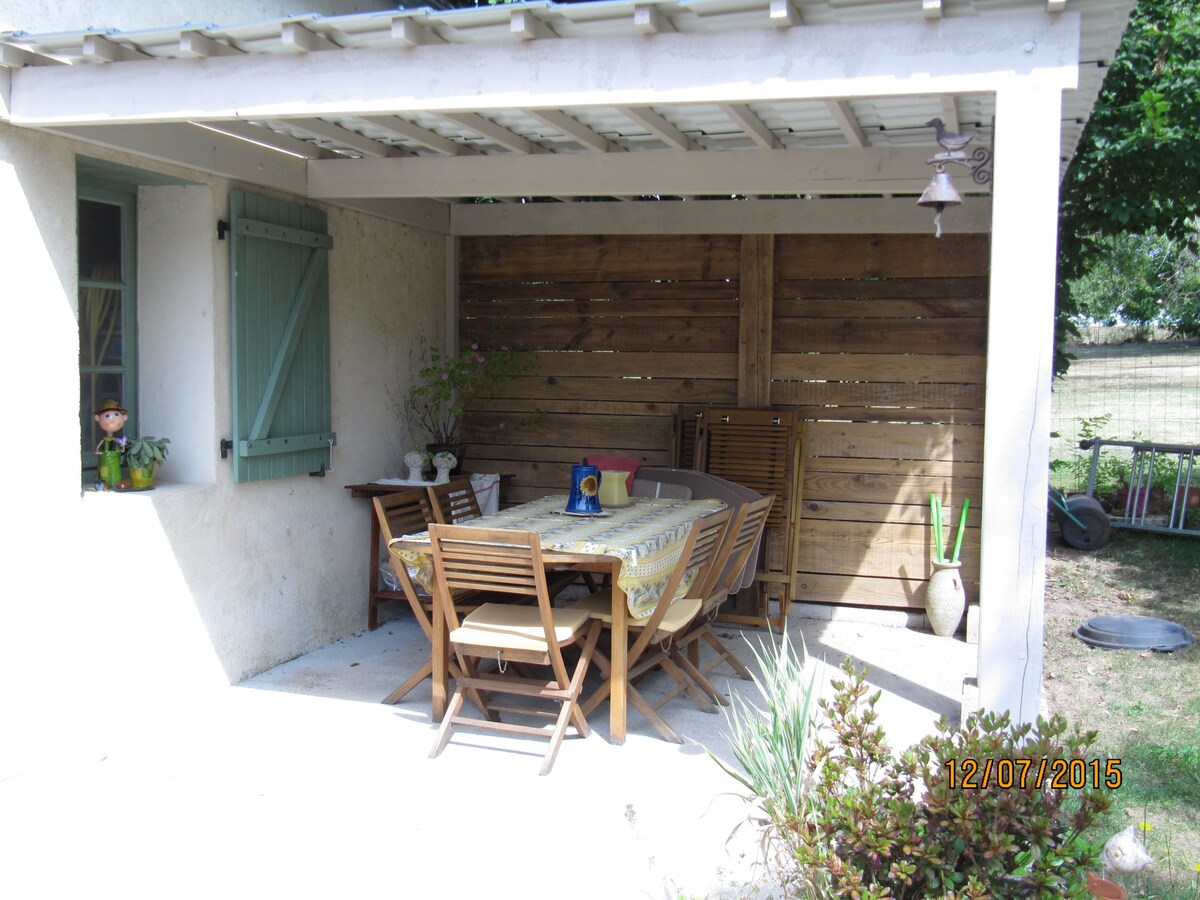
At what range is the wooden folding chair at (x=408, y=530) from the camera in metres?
4.65

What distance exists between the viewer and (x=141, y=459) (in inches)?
186

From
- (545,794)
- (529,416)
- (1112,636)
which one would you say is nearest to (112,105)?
(545,794)

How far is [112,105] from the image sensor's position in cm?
387

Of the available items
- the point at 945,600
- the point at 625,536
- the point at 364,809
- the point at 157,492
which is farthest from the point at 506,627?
the point at 945,600

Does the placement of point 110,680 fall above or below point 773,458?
below

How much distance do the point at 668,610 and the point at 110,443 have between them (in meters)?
2.47

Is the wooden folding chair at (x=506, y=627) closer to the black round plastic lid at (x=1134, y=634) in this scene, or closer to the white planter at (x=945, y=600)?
the white planter at (x=945, y=600)

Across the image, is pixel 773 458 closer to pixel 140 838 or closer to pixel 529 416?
pixel 529 416

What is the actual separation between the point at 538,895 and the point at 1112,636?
4.01 metres

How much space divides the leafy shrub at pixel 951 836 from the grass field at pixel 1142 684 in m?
0.62

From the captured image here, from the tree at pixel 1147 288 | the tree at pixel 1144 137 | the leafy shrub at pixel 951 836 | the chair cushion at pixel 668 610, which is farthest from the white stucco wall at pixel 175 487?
the tree at pixel 1147 288

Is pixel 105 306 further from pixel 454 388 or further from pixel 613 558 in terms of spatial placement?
pixel 613 558

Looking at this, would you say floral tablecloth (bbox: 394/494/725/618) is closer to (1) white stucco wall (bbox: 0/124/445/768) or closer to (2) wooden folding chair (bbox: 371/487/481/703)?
(2) wooden folding chair (bbox: 371/487/481/703)

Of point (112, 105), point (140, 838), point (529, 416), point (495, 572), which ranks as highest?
point (112, 105)
